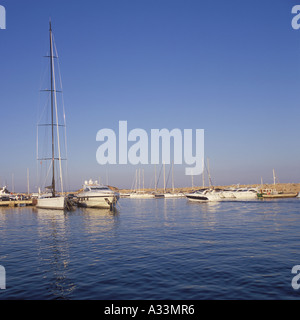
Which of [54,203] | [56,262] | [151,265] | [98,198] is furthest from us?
[98,198]

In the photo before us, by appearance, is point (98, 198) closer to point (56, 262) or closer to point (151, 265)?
point (56, 262)

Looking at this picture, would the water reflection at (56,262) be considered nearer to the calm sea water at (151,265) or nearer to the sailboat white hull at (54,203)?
the calm sea water at (151,265)

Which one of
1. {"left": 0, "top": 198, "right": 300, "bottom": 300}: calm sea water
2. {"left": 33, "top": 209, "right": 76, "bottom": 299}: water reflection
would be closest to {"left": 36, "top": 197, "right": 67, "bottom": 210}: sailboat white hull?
{"left": 33, "top": 209, "right": 76, "bottom": 299}: water reflection

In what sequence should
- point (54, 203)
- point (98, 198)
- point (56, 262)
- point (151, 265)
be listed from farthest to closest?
point (98, 198), point (54, 203), point (56, 262), point (151, 265)

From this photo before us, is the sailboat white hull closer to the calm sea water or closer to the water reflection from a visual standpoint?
the water reflection

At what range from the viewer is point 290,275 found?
12.4m

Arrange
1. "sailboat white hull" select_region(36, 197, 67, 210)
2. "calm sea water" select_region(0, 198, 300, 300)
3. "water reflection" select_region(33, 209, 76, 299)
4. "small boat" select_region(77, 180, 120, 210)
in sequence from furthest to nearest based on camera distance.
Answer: "small boat" select_region(77, 180, 120, 210), "sailboat white hull" select_region(36, 197, 67, 210), "water reflection" select_region(33, 209, 76, 299), "calm sea water" select_region(0, 198, 300, 300)

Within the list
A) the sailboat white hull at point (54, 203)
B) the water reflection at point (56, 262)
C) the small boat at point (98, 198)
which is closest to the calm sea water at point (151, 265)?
the water reflection at point (56, 262)

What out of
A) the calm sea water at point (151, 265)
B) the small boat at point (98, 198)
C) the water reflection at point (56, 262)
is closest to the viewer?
the calm sea water at point (151, 265)

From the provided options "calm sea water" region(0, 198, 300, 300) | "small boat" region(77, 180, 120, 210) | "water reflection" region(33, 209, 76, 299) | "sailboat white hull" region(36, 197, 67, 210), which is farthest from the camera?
"small boat" region(77, 180, 120, 210)

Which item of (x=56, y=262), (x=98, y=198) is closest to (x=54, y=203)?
(x=98, y=198)
